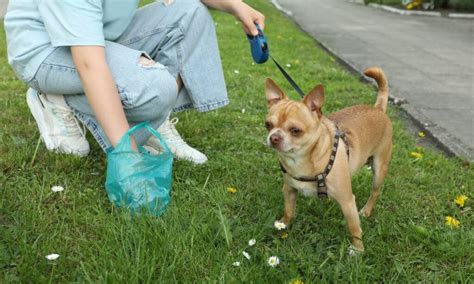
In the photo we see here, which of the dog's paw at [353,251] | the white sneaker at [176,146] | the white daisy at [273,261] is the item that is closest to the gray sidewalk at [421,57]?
the dog's paw at [353,251]

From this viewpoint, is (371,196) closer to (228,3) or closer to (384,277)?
(384,277)

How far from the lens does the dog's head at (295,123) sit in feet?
6.91

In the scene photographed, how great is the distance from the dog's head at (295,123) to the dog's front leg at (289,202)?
0.26 meters

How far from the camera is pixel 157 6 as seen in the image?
3.12m

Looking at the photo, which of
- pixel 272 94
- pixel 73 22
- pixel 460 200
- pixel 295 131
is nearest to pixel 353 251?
pixel 295 131

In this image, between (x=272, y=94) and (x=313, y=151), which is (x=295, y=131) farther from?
(x=272, y=94)

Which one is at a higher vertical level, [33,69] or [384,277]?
[33,69]

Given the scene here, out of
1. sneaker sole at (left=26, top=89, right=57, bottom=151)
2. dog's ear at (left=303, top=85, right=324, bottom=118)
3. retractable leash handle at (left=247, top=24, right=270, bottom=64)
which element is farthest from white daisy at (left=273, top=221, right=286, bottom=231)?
sneaker sole at (left=26, top=89, right=57, bottom=151)

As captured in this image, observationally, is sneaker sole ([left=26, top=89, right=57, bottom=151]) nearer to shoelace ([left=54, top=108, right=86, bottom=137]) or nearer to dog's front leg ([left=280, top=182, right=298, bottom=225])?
shoelace ([left=54, top=108, right=86, bottom=137])

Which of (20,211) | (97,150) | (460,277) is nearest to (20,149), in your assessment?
(97,150)

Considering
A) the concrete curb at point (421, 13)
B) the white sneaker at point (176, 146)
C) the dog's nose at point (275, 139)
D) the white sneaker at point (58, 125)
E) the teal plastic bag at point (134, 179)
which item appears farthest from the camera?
the concrete curb at point (421, 13)

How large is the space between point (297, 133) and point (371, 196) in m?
0.74

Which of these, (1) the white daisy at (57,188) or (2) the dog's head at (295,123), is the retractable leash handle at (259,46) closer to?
(2) the dog's head at (295,123)

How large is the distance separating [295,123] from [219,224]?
1.84 feet
